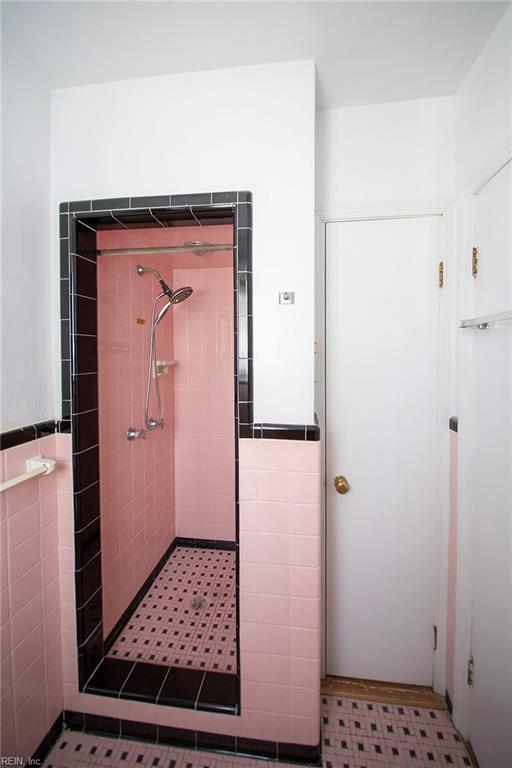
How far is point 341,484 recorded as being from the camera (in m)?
1.38

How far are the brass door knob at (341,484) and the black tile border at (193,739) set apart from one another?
884mm

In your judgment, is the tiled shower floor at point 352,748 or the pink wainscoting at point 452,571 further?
the pink wainscoting at point 452,571

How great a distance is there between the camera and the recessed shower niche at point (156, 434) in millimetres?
Answer: 1205

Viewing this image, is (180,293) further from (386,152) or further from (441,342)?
(441,342)

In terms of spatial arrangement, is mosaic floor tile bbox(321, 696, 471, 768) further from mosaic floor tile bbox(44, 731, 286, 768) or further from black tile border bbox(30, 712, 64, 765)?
black tile border bbox(30, 712, 64, 765)

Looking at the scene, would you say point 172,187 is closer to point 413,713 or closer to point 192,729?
point 192,729

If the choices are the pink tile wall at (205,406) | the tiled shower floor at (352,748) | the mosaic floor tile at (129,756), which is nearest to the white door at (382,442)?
the tiled shower floor at (352,748)

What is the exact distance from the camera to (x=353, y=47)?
1.04 metres

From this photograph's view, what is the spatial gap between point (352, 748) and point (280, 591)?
26.3 inches

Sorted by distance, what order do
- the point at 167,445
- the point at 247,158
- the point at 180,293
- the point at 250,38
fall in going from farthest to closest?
the point at 167,445, the point at 180,293, the point at 247,158, the point at 250,38

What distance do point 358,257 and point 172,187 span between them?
0.79m

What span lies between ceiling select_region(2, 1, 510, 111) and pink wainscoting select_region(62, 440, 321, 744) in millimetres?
1313

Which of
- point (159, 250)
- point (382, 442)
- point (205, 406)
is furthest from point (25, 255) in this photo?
point (382, 442)

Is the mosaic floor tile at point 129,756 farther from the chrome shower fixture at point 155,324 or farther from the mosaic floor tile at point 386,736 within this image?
the chrome shower fixture at point 155,324
